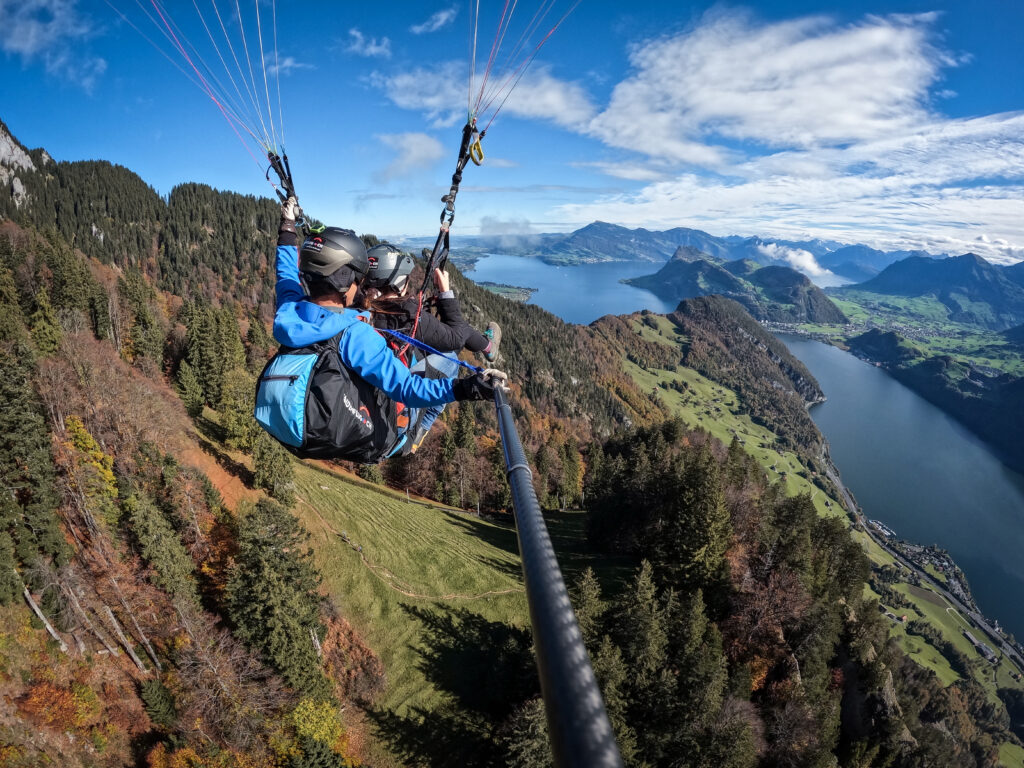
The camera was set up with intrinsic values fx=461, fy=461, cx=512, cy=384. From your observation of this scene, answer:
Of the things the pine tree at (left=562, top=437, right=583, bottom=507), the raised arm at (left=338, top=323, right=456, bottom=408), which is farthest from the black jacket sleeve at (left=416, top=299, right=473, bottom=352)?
the pine tree at (left=562, top=437, right=583, bottom=507)

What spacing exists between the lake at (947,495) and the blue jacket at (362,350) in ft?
535

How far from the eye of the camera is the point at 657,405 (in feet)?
581

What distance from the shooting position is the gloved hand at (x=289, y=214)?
24.4 feet

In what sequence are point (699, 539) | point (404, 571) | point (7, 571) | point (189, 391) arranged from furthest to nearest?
point (189, 391), point (404, 571), point (699, 539), point (7, 571)

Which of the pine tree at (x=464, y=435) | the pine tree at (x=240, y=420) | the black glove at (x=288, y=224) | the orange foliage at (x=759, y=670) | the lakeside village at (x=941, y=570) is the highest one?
the black glove at (x=288, y=224)

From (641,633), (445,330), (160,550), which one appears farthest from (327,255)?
(160,550)

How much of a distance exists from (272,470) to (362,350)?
33.5m

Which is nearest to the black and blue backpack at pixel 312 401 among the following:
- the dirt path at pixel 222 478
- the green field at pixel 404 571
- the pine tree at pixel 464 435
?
the green field at pixel 404 571

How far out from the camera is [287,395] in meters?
5.00

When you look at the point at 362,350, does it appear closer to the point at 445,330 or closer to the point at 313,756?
the point at 445,330

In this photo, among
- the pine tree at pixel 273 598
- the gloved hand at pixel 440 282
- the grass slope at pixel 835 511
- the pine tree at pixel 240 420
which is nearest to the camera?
the gloved hand at pixel 440 282

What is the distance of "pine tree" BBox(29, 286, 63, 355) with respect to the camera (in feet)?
130

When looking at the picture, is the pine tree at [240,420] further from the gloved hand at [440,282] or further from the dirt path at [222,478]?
the gloved hand at [440,282]

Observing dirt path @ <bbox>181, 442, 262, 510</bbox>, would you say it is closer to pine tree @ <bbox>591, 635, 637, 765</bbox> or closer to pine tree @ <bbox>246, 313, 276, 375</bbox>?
pine tree @ <bbox>591, 635, 637, 765</bbox>
